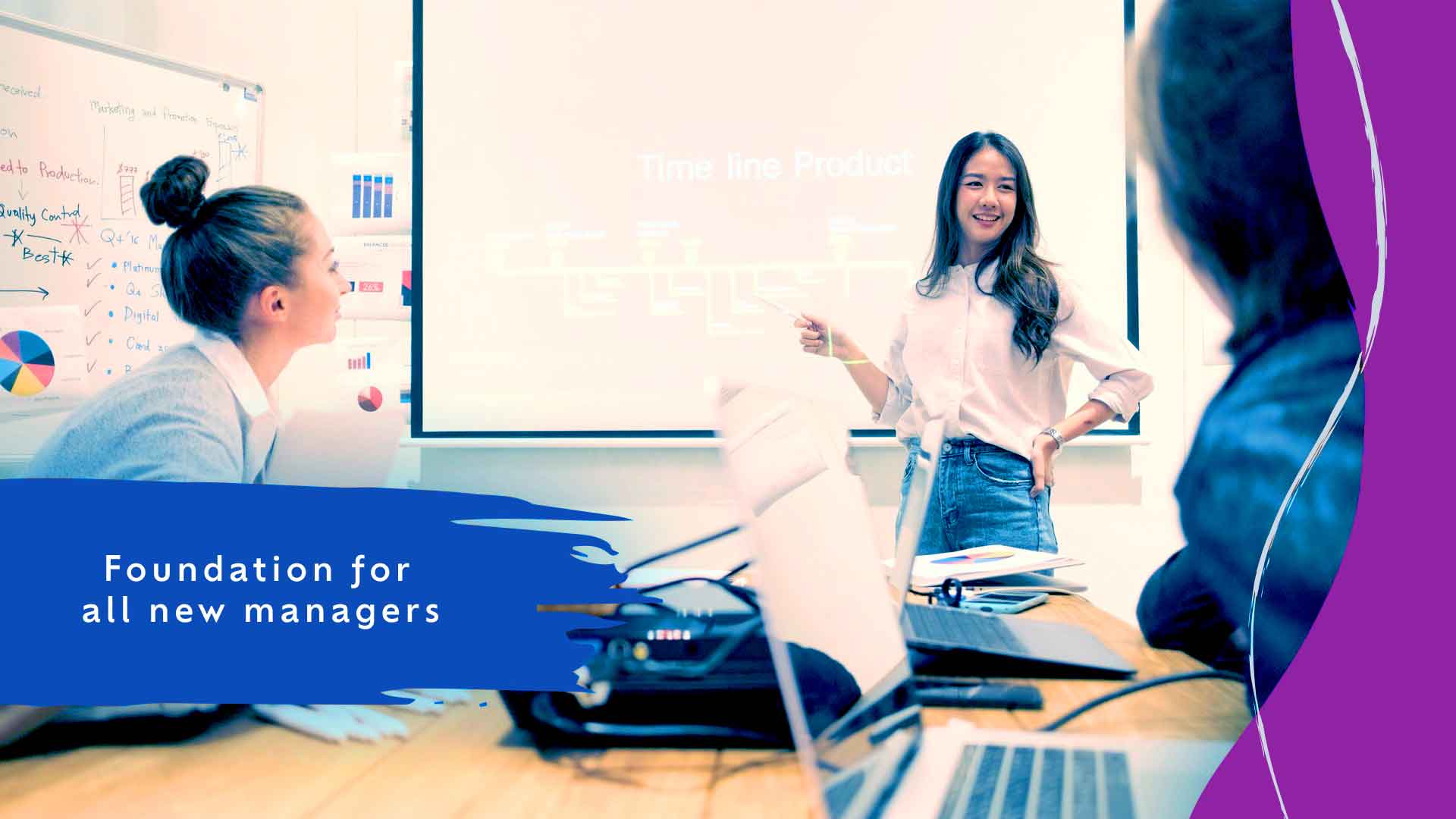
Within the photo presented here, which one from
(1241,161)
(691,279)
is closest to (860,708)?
(1241,161)

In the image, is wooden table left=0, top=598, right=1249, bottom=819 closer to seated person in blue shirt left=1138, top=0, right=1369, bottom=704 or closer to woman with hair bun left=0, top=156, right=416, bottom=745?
seated person in blue shirt left=1138, top=0, right=1369, bottom=704

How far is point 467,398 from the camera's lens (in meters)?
1.83

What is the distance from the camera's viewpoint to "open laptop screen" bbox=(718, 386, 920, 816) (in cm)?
34

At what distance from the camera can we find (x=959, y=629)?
613 millimetres

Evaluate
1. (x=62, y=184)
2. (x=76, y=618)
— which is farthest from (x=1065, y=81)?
(x=62, y=184)

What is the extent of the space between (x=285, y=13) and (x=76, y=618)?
151cm

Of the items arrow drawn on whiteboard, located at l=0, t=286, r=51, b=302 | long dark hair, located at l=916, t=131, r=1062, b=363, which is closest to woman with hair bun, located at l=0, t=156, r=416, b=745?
arrow drawn on whiteboard, located at l=0, t=286, r=51, b=302

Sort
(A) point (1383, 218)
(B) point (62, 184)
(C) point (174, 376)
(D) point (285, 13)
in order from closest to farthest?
1. (A) point (1383, 218)
2. (C) point (174, 376)
3. (B) point (62, 184)
4. (D) point (285, 13)

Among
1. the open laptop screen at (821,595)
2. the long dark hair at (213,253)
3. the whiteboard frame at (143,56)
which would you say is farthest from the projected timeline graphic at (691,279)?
the open laptop screen at (821,595)

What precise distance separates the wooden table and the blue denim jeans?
2.62 ft

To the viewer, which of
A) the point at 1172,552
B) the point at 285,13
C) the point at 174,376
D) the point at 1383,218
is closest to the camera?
the point at 1383,218

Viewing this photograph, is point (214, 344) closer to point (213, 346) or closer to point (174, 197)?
point (213, 346)

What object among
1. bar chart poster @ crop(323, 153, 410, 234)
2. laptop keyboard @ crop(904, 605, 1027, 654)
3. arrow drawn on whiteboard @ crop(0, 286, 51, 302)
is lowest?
laptop keyboard @ crop(904, 605, 1027, 654)

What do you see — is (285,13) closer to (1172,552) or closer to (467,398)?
(467,398)
